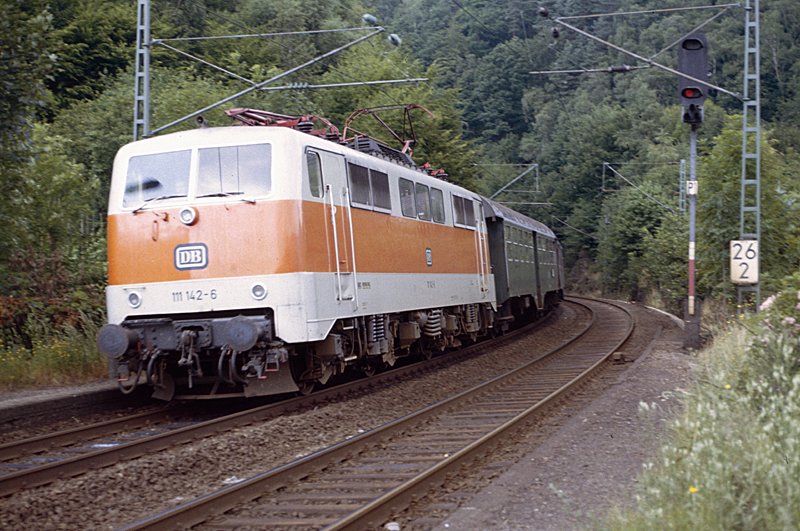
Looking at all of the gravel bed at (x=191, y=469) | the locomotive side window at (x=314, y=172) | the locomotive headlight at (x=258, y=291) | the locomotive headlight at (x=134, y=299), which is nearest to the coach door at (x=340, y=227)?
the locomotive side window at (x=314, y=172)

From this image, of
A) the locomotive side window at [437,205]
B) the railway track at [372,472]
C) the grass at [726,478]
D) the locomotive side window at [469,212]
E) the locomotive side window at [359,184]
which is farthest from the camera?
the locomotive side window at [469,212]

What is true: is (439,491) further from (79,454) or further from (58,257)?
(58,257)

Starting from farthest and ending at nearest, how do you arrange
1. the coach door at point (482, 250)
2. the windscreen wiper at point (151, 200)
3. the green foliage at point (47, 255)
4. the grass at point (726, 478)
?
1. the coach door at point (482, 250)
2. the green foliage at point (47, 255)
3. the windscreen wiper at point (151, 200)
4. the grass at point (726, 478)

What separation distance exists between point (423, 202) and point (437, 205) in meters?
0.95

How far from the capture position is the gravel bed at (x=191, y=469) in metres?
6.79

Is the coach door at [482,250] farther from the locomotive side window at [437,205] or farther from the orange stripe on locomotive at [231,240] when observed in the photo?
the orange stripe on locomotive at [231,240]

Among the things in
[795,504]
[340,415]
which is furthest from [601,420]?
[795,504]

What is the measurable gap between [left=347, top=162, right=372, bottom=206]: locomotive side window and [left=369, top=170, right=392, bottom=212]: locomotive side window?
236 mm

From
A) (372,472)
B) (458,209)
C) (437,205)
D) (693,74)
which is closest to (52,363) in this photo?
(372,472)

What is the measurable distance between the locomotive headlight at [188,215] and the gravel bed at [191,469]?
2634 millimetres

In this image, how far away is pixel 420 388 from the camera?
1399 cm

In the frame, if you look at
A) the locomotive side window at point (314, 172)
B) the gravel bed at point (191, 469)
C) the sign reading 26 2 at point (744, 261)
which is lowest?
the gravel bed at point (191, 469)

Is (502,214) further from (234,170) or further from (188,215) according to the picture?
(188,215)

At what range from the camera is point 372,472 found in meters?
8.05
